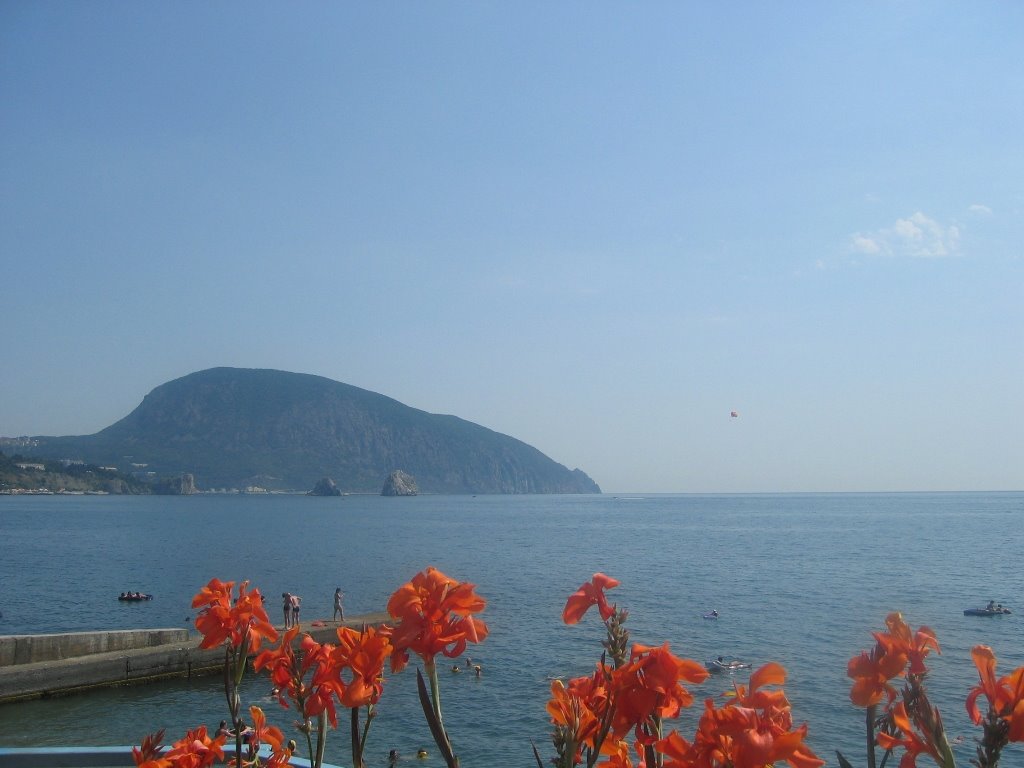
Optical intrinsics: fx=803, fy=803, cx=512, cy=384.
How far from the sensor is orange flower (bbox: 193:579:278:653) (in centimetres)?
213

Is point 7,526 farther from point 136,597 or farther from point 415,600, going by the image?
point 415,600

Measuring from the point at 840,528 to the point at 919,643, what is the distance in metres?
113

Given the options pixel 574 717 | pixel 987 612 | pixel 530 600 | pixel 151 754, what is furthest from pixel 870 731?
pixel 987 612

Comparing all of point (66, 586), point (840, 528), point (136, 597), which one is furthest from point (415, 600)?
point (840, 528)

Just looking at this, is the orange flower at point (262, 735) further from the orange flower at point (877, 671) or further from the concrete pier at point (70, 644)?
the concrete pier at point (70, 644)

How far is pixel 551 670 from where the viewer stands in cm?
2525

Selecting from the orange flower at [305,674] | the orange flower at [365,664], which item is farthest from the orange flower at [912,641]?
the orange flower at [305,674]

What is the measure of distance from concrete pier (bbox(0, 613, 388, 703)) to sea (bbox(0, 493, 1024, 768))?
39 centimetres

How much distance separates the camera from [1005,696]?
1.27 metres

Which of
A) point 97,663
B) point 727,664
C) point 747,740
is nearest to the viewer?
point 747,740

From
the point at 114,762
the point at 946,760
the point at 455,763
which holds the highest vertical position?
the point at 946,760

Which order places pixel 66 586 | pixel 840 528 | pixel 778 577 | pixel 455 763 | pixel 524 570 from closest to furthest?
pixel 455 763 < pixel 66 586 < pixel 778 577 < pixel 524 570 < pixel 840 528

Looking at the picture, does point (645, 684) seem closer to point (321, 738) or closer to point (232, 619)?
point (321, 738)

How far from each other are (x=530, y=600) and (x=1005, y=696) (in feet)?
135
